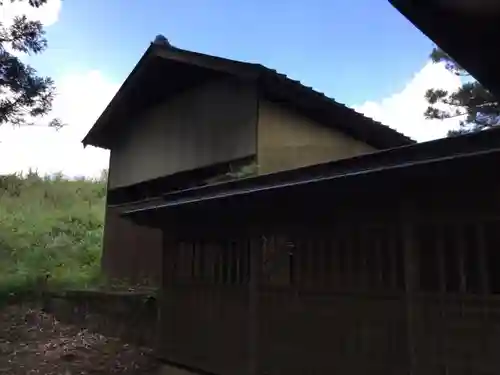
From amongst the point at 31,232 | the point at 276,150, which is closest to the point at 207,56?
the point at 276,150

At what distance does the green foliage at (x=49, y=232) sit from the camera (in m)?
12.5

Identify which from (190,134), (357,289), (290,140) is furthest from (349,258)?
(190,134)

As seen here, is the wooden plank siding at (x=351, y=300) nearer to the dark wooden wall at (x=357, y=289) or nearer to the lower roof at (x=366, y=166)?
the dark wooden wall at (x=357, y=289)

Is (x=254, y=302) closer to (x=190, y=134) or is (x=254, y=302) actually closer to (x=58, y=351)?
(x=58, y=351)

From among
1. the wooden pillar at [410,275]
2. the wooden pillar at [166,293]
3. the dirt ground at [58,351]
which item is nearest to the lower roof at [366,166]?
the wooden pillar at [410,275]

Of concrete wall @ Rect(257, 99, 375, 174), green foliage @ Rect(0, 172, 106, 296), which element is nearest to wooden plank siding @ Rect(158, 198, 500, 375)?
concrete wall @ Rect(257, 99, 375, 174)

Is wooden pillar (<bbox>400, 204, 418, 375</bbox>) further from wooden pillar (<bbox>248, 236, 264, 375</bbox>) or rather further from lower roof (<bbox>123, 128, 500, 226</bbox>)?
wooden pillar (<bbox>248, 236, 264, 375</bbox>)

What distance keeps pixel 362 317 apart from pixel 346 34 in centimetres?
1025

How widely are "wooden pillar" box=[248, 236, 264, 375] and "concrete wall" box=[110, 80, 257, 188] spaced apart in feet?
10.6

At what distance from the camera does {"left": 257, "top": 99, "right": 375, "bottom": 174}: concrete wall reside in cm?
903

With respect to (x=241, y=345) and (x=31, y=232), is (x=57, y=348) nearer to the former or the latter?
(x=241, y=345)

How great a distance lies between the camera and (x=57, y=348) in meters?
9.28

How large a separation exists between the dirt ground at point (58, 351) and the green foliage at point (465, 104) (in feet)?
28.5

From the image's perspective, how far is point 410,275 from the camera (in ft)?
14.5
